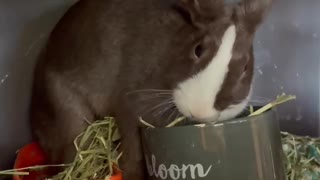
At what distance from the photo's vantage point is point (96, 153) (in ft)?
5.32

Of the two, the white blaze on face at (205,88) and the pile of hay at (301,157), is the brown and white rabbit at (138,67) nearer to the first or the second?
the white blaze on face at (205,88)

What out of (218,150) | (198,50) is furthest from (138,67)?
(218,150)

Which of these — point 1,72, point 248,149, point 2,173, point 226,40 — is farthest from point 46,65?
point 248,149

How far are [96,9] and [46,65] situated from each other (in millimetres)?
188

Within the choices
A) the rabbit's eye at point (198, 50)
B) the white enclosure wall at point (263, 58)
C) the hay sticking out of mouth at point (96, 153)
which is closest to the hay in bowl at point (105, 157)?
the hay sticking out of mouth at point (96, 153)

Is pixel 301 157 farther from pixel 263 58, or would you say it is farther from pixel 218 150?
pixel 218 150

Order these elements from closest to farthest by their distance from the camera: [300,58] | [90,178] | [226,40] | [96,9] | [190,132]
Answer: [190,132] → [226,40] → [90,178] → [96,9] → [300,58]

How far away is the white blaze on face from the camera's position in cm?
133

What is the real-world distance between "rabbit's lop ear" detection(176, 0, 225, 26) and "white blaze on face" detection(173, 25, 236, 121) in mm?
66

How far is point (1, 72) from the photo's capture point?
1815mm

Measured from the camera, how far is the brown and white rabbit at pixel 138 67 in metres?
1.39

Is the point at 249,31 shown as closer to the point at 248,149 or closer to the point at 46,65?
the point at 248,149

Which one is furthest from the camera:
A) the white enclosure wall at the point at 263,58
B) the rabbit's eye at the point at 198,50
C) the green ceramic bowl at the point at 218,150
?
the white enclosure wall at the point at 263,58

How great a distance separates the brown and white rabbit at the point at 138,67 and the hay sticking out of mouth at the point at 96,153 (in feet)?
0.09
